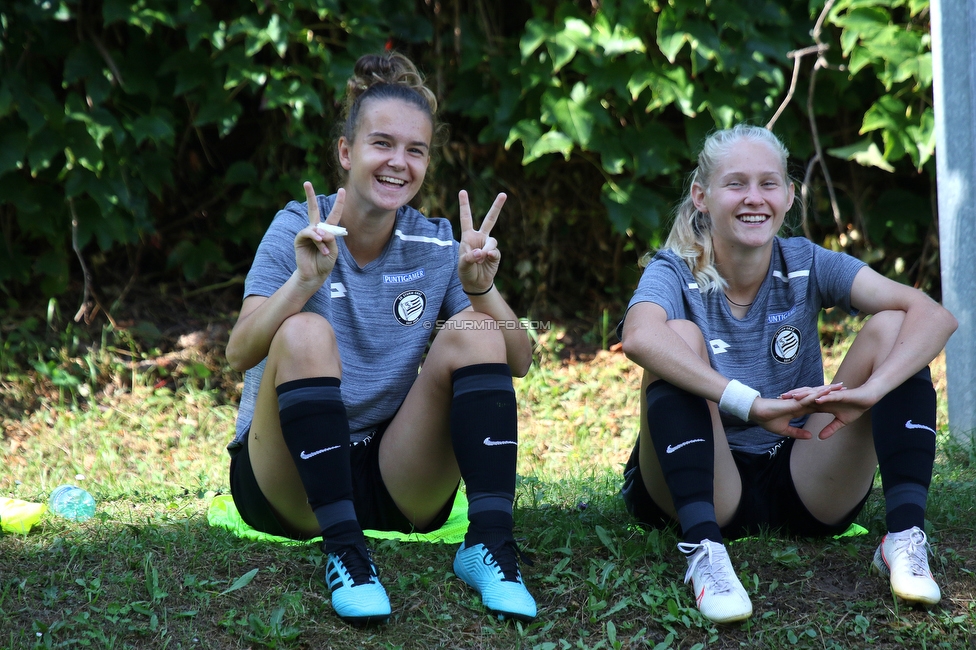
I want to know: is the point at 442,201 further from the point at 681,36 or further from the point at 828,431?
the point at 828,431

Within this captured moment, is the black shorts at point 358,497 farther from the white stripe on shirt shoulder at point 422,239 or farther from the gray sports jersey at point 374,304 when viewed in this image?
the white stripe on shirt shoulder at point 422,239

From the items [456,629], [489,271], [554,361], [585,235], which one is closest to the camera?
[456,629]

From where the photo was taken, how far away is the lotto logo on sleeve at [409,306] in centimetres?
250

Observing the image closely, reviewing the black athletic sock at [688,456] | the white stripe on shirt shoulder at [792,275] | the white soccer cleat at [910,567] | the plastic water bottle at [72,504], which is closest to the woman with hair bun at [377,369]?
the black athletic sock at [688,456]

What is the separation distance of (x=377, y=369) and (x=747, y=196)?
42.2 inches

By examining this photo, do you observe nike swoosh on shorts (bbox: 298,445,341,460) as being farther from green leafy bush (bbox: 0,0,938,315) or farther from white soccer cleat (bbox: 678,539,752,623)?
green leafy bush (bbox: 0,0,938,315)

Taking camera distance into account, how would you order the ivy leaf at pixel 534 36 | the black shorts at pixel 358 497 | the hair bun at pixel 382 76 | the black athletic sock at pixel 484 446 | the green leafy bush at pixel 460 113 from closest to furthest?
the black athletic sock at pixel 484 446 → the black shorts at pixel 358 497 → the hair bun at pixel 382 76 → the green leafy bush at pixel 460 113 → the ivy leaf at pixel 534 36

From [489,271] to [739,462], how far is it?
839mm

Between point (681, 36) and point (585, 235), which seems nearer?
point (681, 36)

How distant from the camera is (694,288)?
2.46m

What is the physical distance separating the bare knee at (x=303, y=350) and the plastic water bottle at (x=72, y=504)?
1.01m

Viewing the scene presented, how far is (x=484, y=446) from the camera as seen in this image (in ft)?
7.24

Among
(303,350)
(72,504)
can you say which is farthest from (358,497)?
(72,504)

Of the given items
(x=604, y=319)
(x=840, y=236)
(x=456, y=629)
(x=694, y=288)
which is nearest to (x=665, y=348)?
(x=694, y=288)
